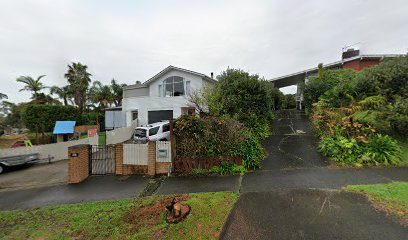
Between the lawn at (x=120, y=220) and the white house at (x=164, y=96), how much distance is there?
1211cm

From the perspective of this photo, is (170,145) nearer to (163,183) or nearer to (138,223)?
(163,183)

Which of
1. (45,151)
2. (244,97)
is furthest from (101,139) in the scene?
(244,97)

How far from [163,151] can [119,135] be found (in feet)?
37.5

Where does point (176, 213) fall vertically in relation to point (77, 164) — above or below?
below

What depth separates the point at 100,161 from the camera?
8.22 meters

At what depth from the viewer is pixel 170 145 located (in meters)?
6.85

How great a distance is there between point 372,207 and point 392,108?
549cm

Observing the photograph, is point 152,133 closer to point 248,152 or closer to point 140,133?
point 140,133

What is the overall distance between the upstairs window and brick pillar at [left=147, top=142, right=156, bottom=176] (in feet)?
35.5

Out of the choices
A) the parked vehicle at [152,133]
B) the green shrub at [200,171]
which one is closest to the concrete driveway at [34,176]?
the parked vehicle at [152,133]

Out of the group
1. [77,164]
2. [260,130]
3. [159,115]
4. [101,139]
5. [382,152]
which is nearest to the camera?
[382,152]

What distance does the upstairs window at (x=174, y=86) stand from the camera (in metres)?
17.4

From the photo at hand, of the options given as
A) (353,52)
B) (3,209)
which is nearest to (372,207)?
(3,209)

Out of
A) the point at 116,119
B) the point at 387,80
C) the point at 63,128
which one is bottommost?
→ the point at 63,128
